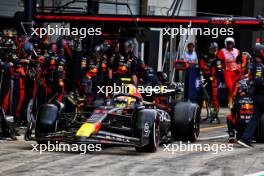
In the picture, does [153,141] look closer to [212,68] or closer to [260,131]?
[260,131]

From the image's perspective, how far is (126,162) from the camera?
11492 millimetres

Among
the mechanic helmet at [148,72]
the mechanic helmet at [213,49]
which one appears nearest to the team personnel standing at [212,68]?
the mechanic helmet at [213,49]

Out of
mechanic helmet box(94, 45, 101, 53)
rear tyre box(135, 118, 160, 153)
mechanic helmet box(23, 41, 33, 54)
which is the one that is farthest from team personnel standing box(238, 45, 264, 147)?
mechanic helmet box(23, 41, 33, 54)

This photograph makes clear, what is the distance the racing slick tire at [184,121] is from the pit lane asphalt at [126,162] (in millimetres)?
854

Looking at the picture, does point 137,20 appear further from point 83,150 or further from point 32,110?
point 83,150

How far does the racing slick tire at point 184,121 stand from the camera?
46.9 feet

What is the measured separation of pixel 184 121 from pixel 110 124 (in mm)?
2047

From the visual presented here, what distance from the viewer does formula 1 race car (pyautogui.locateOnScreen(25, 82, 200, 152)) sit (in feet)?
40.3

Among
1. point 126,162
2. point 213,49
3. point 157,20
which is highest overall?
point 157,20

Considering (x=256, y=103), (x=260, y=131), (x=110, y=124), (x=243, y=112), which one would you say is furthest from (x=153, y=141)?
(x=260, y=131)

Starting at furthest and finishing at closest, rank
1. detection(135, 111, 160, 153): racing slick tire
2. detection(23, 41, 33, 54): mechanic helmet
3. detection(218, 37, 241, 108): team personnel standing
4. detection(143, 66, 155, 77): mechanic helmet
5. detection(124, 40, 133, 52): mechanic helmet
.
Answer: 1. detection(218, 37, 241, 108): team personnel standing
2. detection(124, 40, 133, 52): mechanic helmet
3. detection(23, 41, 33, 54): mechanic helmet
4. detection(143, 66, 155, 77): mechanic helmet
5. detection(135, 111, 160, 153): racing slick tire

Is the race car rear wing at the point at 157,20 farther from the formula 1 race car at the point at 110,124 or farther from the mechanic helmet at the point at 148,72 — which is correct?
the formula 1 race car at the point at 110,124

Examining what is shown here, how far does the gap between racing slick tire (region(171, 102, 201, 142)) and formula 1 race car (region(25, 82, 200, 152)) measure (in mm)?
310

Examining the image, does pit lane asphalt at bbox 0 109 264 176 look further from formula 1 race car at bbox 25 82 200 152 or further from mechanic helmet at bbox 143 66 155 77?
mechanic helmet at bbox 143 66 155 77
